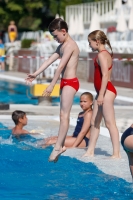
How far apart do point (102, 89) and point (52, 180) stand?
4.32ft

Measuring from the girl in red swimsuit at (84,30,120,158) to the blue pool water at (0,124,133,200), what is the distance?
0.47 metres

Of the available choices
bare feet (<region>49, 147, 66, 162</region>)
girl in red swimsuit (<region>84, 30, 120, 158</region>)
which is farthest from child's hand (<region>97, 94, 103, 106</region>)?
bare feet (<region>49, 147, 66, 162</region>)

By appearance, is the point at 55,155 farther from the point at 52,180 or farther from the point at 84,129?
the point at 84,129

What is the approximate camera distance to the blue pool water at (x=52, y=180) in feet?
20.8

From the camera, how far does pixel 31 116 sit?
12.6 m

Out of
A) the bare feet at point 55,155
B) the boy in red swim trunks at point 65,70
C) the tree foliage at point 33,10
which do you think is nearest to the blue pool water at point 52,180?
the bare feet at point 55,155

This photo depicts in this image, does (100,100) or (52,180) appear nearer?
(52,180)

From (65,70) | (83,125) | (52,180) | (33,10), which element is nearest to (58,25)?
(65,70)

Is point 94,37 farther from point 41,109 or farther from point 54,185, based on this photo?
point 41,109

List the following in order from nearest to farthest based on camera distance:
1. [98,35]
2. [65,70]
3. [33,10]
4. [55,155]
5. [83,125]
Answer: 1. [55,155]
2. [65,70]
3. [98,35]
4. [83,125]
5. [33,10]

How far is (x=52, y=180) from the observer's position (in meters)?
7.02

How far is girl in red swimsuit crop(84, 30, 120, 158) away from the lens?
306 inches

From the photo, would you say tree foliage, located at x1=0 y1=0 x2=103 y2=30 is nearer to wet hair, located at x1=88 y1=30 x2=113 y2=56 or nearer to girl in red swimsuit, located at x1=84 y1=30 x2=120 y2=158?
girl in red swimsuit, located at x1=84 y1=30 x2=120 y2=158

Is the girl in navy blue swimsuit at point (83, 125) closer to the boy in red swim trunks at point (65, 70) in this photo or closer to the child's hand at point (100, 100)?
the child's hand at point (100, 100)
